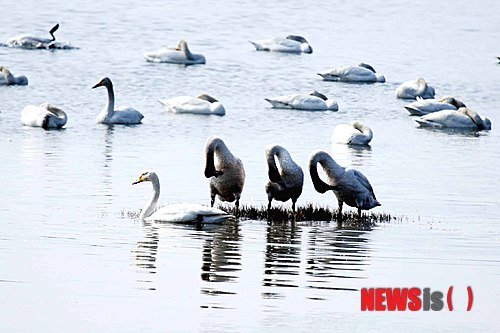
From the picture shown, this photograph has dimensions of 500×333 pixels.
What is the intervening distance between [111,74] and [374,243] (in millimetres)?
25209

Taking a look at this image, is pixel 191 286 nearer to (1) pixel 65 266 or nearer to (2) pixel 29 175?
(1) pixel 65 266

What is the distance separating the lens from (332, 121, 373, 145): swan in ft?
89.0

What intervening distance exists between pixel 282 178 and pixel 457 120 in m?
14.5

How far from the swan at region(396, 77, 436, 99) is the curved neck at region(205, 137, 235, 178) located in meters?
19.3

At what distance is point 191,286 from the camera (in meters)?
13.1

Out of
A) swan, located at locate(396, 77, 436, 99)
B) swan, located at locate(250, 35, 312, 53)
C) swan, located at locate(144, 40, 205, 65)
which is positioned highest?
swan, located at locate(250, 35, 312, 53)

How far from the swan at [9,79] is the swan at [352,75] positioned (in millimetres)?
8567

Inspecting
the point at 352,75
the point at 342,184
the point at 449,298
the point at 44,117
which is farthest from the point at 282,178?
the point at 352,75

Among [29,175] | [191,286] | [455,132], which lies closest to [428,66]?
[455,132]

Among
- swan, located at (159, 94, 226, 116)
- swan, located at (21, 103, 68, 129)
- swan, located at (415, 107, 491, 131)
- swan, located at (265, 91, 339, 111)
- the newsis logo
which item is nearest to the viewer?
the newsis logo

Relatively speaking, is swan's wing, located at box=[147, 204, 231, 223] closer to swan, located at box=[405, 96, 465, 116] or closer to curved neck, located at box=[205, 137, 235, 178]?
curved neck, located at box=[205, 137, 235, 178]

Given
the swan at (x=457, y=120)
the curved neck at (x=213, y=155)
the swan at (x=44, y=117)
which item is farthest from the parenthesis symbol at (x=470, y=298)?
the swan at (x=457, y=120)

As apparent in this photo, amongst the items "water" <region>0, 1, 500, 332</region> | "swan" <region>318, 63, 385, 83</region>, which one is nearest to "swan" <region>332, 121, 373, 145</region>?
"water" <region>0, 1, 500, 332</region>

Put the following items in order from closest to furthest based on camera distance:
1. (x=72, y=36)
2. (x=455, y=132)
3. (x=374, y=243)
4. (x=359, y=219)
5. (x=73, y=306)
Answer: (x=73, y=306) → (x=374, y=243) → (x=359, y=219) → (x=455, y=132) → (x=72, y=36)
